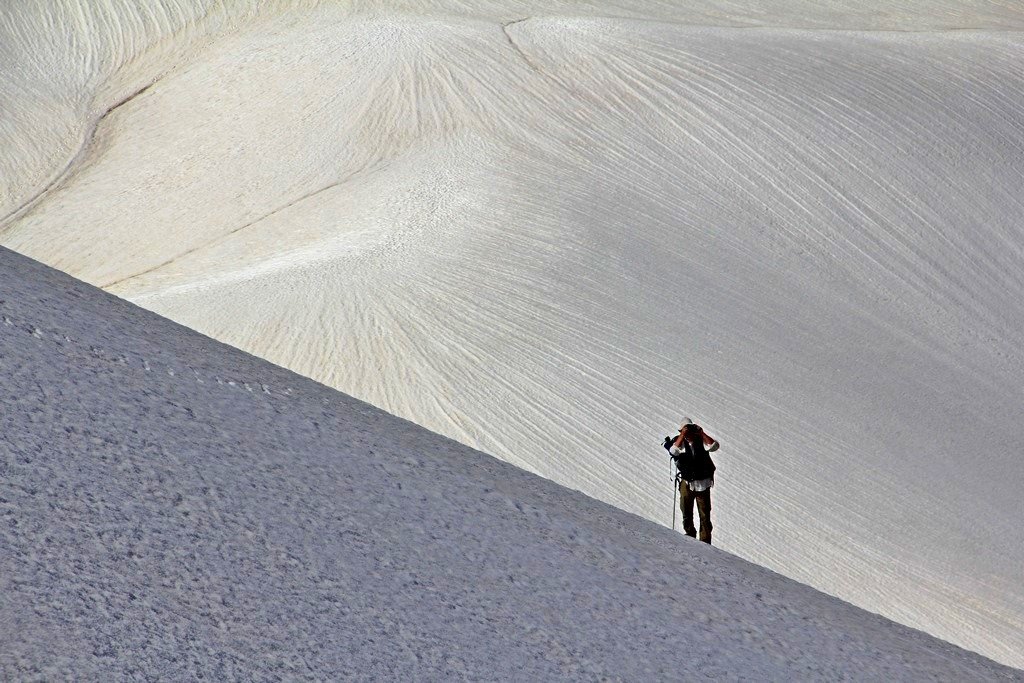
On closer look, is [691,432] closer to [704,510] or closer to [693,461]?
[693,461]

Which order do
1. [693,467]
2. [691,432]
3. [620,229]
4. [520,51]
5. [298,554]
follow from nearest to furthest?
[298,554]
[691,432]
[693,467]
[620,229]
[520,51]

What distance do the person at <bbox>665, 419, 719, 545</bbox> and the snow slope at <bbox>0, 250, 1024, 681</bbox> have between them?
210 cm

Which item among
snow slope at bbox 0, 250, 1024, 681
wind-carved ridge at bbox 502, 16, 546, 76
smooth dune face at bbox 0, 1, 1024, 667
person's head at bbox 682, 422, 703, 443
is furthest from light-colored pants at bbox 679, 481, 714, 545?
wind-carved ridge at bbox 502, 16, 546, 76

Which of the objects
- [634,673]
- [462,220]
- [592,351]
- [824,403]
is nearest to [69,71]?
[462,220]

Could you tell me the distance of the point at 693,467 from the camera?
31.1 ft

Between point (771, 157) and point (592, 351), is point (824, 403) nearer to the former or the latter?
point (592, 351)

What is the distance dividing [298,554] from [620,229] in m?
13.8

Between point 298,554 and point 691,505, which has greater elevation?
point 691,505

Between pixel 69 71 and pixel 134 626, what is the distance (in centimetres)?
2694

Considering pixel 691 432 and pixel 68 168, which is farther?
pixel 68 168

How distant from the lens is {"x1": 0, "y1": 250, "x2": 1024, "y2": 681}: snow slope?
4.29 metres

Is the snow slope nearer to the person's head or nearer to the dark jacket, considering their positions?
the person's head

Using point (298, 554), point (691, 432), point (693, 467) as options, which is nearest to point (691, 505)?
point (693, 467)

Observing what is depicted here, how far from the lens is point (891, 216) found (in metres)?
20.8
